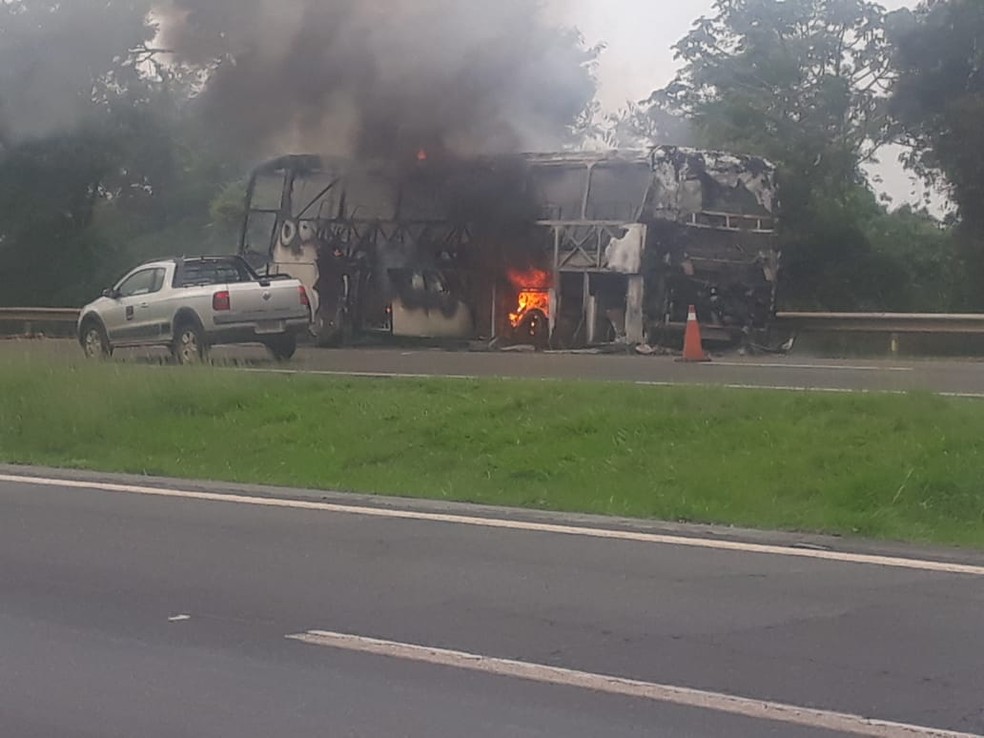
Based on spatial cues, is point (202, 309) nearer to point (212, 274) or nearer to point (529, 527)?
point (212, 274)

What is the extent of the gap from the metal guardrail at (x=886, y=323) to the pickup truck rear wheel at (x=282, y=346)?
22.6 ft

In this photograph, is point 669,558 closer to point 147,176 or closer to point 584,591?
point 584,591

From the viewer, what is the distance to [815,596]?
22.6ft

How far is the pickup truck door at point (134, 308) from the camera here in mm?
19047

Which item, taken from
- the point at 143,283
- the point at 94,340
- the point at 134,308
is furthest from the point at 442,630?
the point at 94,340

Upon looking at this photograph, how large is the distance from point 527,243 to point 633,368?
4319 millimetres

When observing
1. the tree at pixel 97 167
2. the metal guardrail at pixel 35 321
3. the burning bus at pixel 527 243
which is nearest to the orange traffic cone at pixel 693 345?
the burning bus at pixel 527 243

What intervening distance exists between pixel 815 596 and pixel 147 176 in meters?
27.5

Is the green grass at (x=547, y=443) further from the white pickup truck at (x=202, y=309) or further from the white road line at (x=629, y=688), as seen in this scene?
the white pickup truck at (x=202, y=309)

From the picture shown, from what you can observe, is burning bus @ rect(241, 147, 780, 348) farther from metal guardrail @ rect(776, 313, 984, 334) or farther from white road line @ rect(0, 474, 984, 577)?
white road line @ rect(0, 474, 984, 577)

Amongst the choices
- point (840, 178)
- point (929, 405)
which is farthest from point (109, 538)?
point (840, 178)

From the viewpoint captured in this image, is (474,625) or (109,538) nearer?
(474,625)

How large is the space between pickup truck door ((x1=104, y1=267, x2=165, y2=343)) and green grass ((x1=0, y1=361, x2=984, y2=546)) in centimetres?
451

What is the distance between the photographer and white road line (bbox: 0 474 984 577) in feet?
25.1
